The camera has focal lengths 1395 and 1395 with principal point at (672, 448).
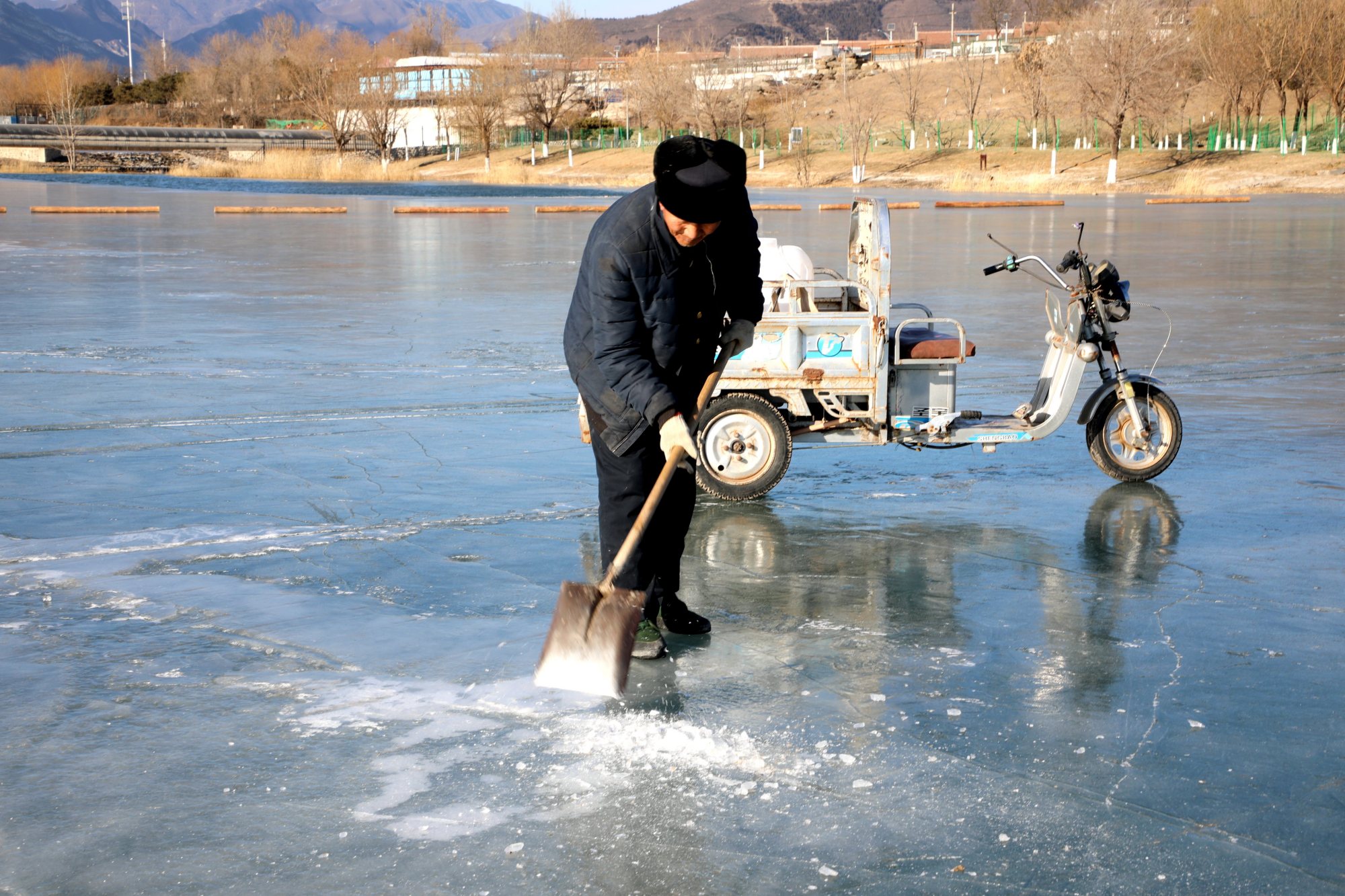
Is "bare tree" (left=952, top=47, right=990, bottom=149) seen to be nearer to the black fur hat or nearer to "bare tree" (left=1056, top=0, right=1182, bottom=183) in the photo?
"bare tree" (left=1056, top=0, right=1182, bottom=183)

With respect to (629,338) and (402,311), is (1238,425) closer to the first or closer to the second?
(629,338)

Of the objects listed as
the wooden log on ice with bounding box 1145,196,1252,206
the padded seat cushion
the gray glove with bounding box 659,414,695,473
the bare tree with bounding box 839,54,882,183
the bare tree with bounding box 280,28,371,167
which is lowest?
the gray glove with bounding box 659,414,695,473

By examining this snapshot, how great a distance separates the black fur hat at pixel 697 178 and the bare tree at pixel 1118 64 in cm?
5000

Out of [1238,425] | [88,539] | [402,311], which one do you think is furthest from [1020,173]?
[88,539]

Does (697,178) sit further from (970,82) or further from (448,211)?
(970,82)

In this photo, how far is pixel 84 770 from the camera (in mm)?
3717

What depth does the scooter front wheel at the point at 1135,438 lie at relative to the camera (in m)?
7.02

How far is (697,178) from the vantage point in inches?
162

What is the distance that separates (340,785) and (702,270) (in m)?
1.92

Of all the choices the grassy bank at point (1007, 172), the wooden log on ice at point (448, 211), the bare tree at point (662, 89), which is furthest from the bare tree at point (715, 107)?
the wooden log on ice at point (448, 211)

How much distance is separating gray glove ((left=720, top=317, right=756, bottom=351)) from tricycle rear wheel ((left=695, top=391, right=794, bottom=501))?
1889 mm

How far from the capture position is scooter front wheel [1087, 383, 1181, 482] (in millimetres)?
7016

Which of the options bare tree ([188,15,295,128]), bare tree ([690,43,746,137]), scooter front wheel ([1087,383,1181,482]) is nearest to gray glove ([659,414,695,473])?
scooter front wheel ([1087,383,1181,482])

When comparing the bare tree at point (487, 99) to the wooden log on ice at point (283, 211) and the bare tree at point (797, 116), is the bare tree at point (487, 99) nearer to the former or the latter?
the bare tree at point (797, 116)
